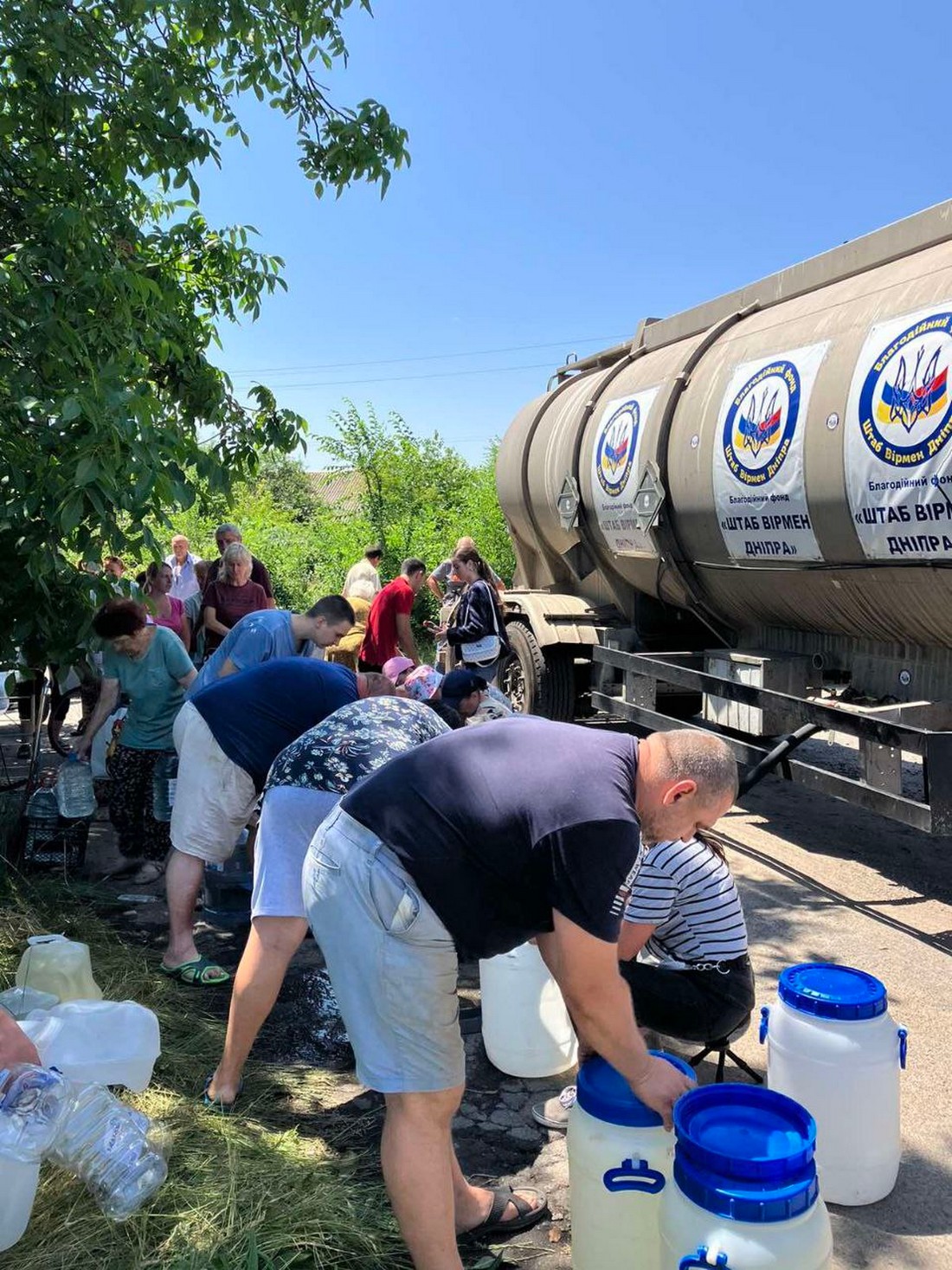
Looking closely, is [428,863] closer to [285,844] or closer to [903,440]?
[285,844]

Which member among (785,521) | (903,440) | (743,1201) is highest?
(903,440)

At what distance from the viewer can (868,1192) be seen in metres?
2.65

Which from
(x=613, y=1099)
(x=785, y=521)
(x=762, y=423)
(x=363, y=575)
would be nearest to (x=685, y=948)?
(x=613, y=1099)

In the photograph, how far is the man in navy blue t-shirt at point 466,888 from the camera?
1.98 metres

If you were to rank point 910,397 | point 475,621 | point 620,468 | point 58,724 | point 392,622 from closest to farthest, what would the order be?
point 910,397 < point 620,468 < point 475,621 < point 392,622 < point 58,724

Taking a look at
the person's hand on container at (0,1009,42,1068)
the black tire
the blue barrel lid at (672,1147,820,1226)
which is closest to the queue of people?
the blue barrel lid at (672,1147,820,1226)

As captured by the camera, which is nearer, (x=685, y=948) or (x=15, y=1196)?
(x=15, y=1196)

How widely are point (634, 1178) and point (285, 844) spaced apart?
142 centimetres

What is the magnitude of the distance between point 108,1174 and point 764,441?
14.2 feet

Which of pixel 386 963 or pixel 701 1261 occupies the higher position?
pixel 386 963

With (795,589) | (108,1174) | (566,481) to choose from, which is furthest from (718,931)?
(566,481)

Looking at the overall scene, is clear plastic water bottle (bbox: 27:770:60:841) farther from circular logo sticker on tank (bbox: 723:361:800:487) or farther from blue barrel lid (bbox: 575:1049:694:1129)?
circular logo sticker on tank (bbox: 723:361:800:487)

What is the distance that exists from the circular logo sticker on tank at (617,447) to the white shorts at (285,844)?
419 centimetres

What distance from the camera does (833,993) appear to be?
2656 mm
